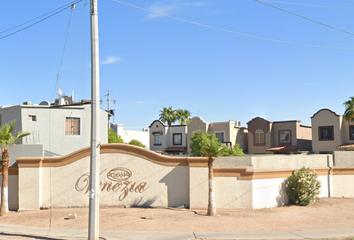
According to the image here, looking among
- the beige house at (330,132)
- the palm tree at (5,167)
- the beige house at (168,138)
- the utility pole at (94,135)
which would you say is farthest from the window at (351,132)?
the utility pole at (94,135)

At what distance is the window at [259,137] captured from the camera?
51500 mm

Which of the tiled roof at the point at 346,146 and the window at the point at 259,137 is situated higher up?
the window at the point at 259,137

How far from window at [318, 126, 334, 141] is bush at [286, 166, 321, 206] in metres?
26.1

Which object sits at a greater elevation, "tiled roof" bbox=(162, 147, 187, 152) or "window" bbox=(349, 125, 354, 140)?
"window" bbox=(349, 125, 354, 140)

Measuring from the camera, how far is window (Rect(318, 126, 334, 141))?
45.4 m

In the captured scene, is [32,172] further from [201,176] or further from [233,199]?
[233,199]

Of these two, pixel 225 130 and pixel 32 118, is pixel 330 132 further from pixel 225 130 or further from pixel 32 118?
pixel 32 118

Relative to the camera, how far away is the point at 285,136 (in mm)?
50031

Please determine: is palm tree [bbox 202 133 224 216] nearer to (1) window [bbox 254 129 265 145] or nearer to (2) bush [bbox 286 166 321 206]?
(2) bush [bbox 286 166 321 206]

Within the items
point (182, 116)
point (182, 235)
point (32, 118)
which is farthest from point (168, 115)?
point (182, 235)

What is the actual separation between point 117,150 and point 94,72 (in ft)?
26.6

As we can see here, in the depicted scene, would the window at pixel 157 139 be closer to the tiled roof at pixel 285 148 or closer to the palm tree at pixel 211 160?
the tiled roof at pixel 285 148

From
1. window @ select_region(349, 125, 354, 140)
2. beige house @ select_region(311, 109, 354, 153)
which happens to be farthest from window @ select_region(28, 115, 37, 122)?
Answer: window @ select_region(349, 125, 354, 140)

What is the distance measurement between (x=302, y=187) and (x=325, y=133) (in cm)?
2741
